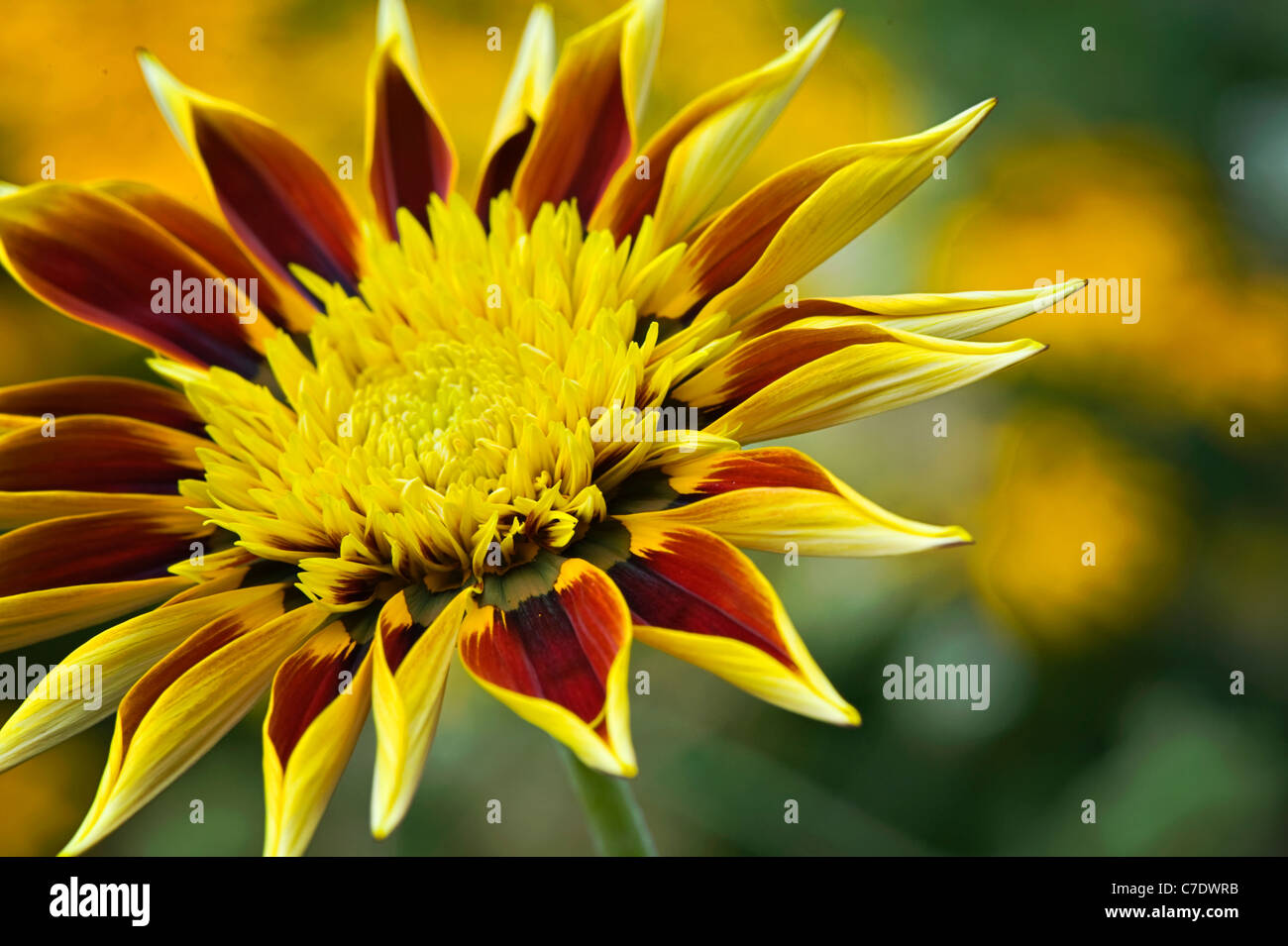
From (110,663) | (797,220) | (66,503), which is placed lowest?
(110,663)

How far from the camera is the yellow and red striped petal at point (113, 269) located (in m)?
0.85

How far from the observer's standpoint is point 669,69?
128cm

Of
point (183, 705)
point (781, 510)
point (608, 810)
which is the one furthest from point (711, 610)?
point (183, 705)

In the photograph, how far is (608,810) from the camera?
732 mm

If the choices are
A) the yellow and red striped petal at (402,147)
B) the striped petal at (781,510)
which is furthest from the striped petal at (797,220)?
the yellow and red striped petal at (402,147)

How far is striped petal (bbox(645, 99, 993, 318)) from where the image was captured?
73cm

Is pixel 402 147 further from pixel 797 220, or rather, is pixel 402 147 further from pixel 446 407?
pixel 797 220

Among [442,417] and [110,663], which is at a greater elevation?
[442,417]

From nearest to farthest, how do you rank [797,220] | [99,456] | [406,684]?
[406,684]
[797,220]
[99,456]

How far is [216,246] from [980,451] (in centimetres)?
74

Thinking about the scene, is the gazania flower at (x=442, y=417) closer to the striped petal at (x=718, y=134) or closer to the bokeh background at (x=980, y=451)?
the striped petal at (x=718, y=134)

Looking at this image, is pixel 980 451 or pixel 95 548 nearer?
pixel 95 548
